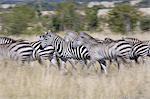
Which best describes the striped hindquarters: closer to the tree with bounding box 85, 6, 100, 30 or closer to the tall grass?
the tall grass

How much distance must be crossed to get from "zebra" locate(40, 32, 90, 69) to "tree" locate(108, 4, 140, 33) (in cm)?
1863

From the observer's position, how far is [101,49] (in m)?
13.3

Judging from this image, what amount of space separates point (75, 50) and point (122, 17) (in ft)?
66.7

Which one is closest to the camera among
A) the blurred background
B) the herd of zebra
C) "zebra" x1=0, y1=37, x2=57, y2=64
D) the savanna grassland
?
the savanna grassland

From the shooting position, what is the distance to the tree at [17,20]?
35.5 metres

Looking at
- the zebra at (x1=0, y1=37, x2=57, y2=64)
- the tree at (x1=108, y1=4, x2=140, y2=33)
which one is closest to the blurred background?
the tree at (x1=108, y1=4, x2=140, y2=33)

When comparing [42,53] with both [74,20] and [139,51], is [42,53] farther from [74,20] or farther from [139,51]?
[74,20]

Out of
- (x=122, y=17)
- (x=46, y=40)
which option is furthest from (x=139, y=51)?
(x=122, y=17)

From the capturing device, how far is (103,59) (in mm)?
13172

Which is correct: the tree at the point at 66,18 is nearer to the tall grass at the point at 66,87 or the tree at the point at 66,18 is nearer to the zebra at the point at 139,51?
the zebra at the point at 139,51

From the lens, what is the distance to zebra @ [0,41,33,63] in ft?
47.4

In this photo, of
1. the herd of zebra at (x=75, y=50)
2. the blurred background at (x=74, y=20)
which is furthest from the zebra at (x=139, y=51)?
the blurred background at (x=74, y=20)

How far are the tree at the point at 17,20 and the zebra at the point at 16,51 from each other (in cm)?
2047

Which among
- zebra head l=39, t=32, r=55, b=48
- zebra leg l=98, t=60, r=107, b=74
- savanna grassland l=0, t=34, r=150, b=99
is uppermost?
zebra head l=39, t=32, r=55, b=48
